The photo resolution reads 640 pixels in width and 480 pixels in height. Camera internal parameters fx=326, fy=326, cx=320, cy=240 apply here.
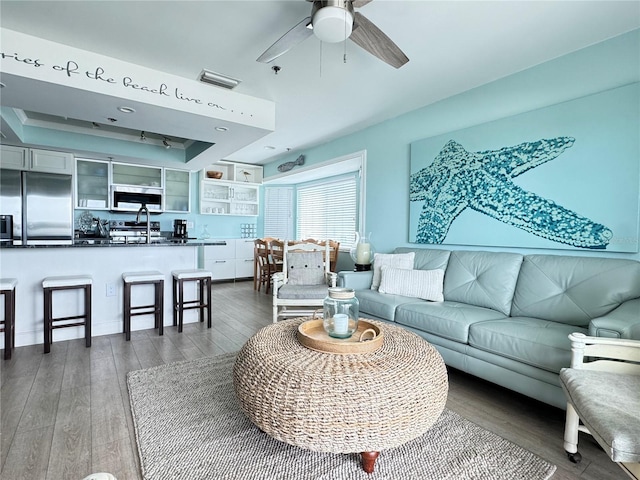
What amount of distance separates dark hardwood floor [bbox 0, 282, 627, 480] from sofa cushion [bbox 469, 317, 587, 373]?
0.37 metres

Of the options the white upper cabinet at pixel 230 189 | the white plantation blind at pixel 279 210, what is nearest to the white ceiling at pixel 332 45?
the white upper cabinet at pixel 230 189

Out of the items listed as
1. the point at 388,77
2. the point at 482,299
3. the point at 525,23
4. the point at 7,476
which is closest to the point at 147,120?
the point at 388,77

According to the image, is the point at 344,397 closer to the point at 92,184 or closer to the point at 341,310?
the point at 341,310

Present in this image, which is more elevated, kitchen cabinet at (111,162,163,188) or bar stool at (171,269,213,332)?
kitchen cabinet at (111,162,163,188)

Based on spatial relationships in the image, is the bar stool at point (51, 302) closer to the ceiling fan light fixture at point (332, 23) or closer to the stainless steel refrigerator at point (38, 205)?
the stainless steel refrigerator at point (38, 205)

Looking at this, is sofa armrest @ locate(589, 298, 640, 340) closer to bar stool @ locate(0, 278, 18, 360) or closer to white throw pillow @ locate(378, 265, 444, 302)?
white throw pillow @ locate(378, 265, 444, 302)

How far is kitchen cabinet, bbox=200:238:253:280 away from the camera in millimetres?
6445

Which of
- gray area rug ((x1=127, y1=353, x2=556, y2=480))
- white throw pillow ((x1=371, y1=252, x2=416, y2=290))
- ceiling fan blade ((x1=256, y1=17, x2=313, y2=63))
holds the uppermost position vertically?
ceiling fan blade ((x1=256, y1=17, x2=313, y2=63))

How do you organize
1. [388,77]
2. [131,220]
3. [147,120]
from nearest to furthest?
1. [388,77]
2. [147,120]
3. [131,220]

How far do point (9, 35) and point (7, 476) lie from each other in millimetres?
2794

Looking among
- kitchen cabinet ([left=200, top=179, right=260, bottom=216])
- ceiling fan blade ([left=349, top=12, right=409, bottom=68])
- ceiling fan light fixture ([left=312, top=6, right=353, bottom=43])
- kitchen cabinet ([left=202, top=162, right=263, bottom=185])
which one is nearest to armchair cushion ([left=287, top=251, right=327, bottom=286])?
ceiling fan blade ([left=349, top=12, right=409, bottom=68])

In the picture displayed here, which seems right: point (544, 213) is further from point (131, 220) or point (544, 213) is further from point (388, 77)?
point (131, 220)

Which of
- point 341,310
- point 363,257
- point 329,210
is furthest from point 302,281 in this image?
point 329,210

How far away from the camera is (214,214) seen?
22.5 ft
